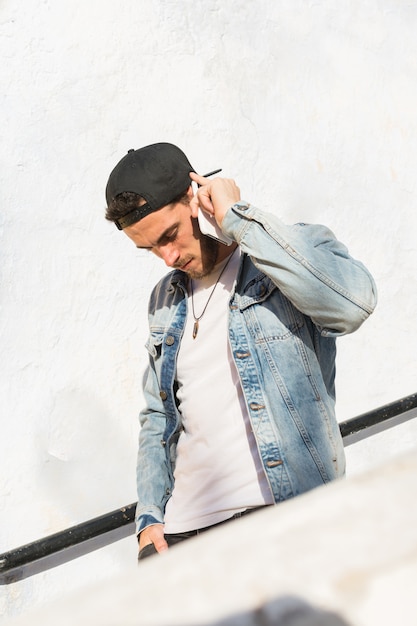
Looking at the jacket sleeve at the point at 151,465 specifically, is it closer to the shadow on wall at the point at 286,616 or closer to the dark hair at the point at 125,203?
the dark hair at the point at 125,203

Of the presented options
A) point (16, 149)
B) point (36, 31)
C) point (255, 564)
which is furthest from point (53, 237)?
point (255, 564)

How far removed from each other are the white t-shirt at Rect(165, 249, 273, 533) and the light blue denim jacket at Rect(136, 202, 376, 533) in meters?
0.05

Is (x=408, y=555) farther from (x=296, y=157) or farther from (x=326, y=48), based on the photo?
(x=326, y=48)

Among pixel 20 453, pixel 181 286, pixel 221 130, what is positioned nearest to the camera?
pixel 181 286

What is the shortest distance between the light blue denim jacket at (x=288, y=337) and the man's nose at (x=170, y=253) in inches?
6.5

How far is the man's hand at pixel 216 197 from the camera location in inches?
67.9

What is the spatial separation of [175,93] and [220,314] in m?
1.26

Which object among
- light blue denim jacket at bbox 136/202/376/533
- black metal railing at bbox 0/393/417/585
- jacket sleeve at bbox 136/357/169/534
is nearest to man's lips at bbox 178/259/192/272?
light blue denim jacket at bbox 136/202/376/533

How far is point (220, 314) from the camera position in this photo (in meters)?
1.86

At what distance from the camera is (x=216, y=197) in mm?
1745

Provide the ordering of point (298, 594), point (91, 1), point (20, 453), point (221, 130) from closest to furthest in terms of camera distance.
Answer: point (298, 594), point (20, 453), point (91, 1), point (221, 130)

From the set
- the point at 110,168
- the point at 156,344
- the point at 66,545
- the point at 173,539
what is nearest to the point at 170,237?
the point at 156,344

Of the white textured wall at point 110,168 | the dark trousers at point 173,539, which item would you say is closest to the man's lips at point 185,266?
the dark trousers at point 173,539

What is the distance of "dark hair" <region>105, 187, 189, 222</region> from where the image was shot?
1835 millimetres
